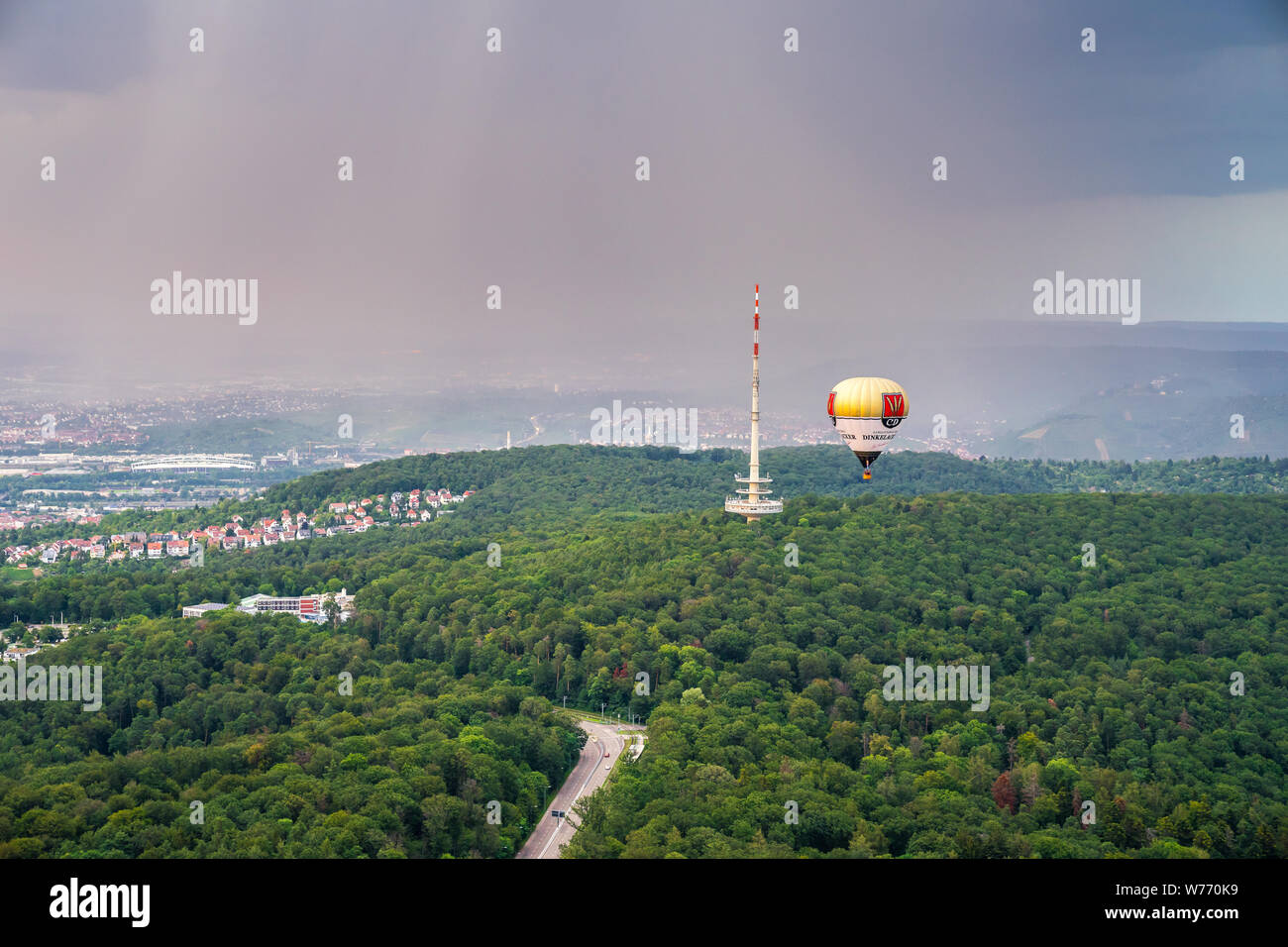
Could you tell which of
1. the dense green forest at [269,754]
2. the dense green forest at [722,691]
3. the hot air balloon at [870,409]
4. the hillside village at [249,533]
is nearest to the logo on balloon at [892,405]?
the hot air balloon at [870,409]

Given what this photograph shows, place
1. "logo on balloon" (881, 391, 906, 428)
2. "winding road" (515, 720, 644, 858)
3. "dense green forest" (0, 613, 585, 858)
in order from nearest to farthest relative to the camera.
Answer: "dense green forest" (0, 613, 585, 858) < "winding road" (515, 720, 644, 858) < "logo on balloon" (881, 391, 906, 428)

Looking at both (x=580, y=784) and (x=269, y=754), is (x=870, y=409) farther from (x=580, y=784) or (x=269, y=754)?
(x=269, y=754)

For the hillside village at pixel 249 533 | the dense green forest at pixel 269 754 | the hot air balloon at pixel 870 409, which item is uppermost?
the hot air balloon at pixel 870 409

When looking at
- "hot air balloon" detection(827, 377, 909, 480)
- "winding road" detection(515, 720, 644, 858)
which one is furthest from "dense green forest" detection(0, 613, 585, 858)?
"hot air balloon" detection(827, 377, 909, 480)

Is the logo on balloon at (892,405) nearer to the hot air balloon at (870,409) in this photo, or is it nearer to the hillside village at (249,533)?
the hot air balloon at (870,409)

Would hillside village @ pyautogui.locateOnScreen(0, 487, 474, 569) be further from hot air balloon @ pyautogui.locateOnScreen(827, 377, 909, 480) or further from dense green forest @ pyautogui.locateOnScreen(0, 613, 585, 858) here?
hot air balloon @ pyautogui.locateOnScreen(827, 377, 909, 480)

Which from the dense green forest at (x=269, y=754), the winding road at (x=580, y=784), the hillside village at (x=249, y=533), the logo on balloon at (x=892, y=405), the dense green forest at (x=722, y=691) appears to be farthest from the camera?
the hillside village at (x=249, y=533)

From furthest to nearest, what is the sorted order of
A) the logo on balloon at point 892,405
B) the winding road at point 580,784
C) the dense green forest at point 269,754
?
the logo on balloon at point 892,405
the winding road at point 580,784
the dense green forest at point 269,754

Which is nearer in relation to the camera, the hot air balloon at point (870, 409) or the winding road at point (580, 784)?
the winding road at point (580, 784)
